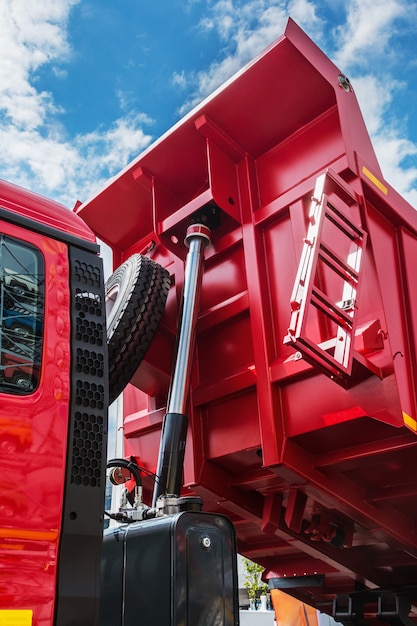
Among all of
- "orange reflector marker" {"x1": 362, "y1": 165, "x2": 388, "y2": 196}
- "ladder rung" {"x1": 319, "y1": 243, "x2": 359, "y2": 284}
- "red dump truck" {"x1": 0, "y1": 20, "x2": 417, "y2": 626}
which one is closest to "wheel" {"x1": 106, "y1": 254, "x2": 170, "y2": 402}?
"red dump truck" {"x1": 0, "y1": 20, "x2": 417, "y2": 626}

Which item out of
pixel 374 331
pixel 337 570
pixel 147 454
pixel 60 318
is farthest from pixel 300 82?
pixel 337 570

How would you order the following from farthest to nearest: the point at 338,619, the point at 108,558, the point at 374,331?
the point at 338,619, the point at 374,331, the point at 108,558

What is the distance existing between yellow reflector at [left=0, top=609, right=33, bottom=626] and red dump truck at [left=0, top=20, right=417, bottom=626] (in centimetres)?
28

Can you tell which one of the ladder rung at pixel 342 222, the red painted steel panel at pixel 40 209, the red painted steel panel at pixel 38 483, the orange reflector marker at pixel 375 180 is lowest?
the red painted steel panel at pixel 38 483

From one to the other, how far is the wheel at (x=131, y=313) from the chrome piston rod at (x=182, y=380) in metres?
0.14

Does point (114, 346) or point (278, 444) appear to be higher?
point (114, 346)

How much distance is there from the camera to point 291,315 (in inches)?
104

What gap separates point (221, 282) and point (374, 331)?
3.10 ft

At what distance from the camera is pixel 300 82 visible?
10.4 feet

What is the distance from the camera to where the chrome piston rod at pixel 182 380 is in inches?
101

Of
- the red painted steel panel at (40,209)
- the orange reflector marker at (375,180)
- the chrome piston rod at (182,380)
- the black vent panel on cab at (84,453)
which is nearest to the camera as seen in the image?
the black vent panel on cab at (84,453)

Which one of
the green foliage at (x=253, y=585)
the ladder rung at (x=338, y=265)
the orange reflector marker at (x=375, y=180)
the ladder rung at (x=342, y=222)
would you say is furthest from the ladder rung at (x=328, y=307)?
the green foliage at (x=253, y=585)

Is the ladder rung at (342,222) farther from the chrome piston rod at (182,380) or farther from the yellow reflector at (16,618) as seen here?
the yellow reflector at (16,618)

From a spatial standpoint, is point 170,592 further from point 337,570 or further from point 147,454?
point 337,570
